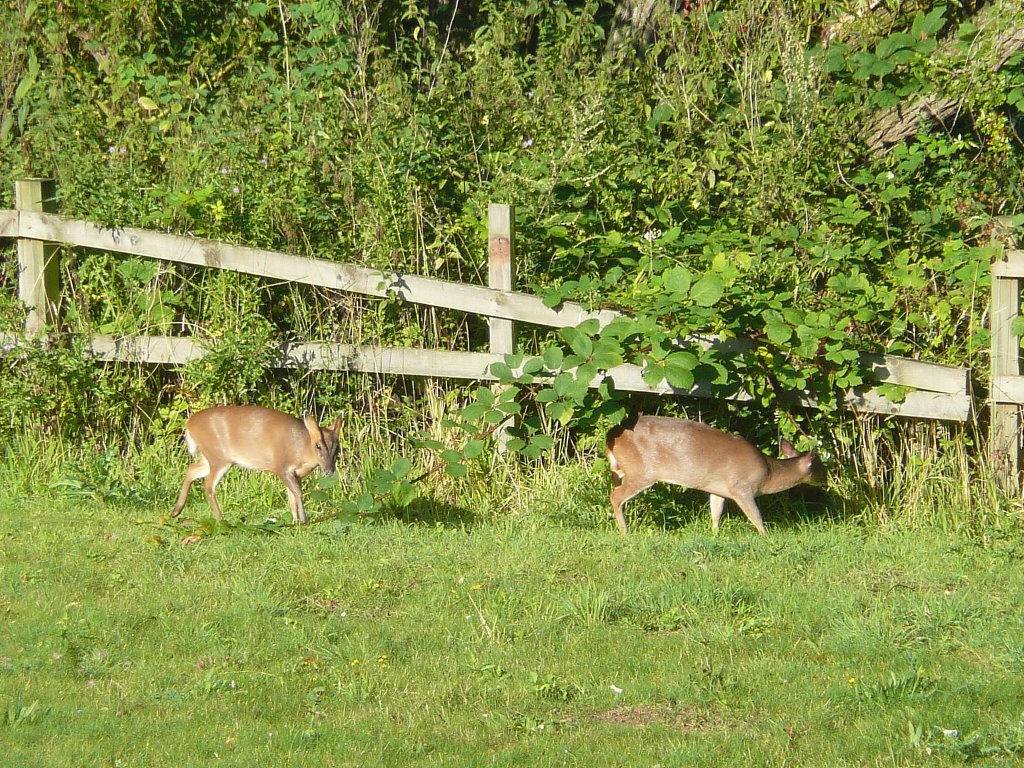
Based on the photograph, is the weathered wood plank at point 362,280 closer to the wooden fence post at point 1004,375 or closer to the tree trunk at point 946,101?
the wooden fence post at point 1004,375

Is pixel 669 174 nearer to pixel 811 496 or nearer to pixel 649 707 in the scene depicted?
pixel 811 496

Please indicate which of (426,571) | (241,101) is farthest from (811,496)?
(241,101)

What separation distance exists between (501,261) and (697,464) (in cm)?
181

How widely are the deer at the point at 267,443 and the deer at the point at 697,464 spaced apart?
1790 millimetres

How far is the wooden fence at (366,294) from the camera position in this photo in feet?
25.8

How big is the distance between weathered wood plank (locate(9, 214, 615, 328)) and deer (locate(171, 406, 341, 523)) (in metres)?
1.09

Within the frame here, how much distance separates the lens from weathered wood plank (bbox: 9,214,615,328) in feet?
26.7

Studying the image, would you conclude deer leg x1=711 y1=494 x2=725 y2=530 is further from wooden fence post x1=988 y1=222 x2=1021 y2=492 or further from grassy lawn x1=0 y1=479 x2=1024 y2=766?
wooden fence post x1=988 y1=222 x2=1021 y2=492

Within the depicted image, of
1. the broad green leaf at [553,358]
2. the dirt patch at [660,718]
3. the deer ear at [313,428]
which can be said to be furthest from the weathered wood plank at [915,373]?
the dirt patch at [660,718]

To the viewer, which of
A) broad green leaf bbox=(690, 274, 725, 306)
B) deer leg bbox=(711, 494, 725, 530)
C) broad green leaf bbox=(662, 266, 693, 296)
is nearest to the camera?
broad green leaf bbox=(690, 274, 725, 306)

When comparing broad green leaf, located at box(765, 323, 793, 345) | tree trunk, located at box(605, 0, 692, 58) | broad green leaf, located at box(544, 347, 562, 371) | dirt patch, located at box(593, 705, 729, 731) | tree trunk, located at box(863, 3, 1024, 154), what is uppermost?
tree trunk, located at box(605, 0, 692, 58)

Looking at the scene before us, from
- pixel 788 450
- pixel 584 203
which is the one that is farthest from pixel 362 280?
pixel 788 450

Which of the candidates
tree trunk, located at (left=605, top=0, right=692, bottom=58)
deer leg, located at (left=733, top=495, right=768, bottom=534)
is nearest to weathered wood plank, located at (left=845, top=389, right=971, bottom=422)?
deer leg, located at (left=733, top=495, right=768, bottom=534)

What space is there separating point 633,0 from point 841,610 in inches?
321
